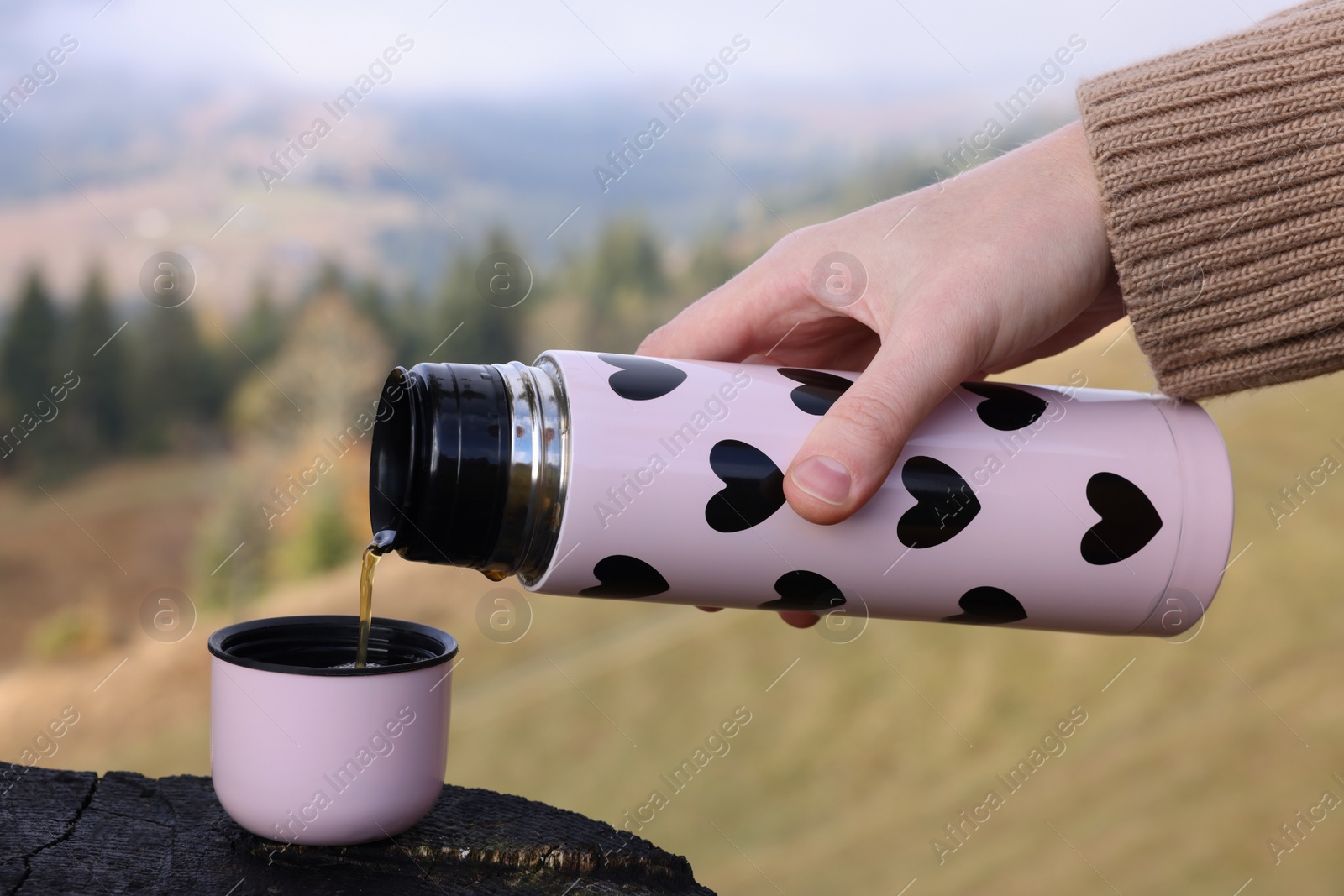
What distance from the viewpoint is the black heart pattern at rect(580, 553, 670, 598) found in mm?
915

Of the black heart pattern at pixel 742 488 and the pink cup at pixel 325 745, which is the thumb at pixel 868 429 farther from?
the pink cup at pixel 325 745

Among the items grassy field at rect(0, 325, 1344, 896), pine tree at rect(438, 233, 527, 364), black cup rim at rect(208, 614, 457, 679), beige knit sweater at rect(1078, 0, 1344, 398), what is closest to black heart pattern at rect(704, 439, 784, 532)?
black cup rim at rect(208, 614, 457, 679)

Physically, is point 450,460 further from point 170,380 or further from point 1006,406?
point 170,380

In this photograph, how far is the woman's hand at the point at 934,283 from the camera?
896 millimetres

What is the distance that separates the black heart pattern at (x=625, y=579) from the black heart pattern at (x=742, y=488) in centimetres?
7

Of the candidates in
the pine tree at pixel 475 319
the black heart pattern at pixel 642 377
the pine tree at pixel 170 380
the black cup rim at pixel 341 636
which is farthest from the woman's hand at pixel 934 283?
the pine tree at pixel 170 380

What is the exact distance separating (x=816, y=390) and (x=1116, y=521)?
11.2 inches

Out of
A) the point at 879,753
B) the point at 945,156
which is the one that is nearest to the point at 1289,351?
the point at 945,156

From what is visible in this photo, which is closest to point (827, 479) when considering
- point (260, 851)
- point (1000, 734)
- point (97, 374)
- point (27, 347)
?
point (260, 851)

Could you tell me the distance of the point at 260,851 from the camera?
953 millimetres

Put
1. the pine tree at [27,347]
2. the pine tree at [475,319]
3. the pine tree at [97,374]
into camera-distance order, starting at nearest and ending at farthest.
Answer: the pine tree at [475,319] < the pine tree at [27,347] < the pine tree at [97,374]

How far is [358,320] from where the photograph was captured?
11.9 metres

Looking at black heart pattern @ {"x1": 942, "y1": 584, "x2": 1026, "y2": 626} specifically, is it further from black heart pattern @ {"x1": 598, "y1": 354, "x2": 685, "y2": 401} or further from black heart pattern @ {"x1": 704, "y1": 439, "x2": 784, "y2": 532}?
black heart pattern @ {"x1": 598, "y1": 354, "x2": 685, "y2": 401}

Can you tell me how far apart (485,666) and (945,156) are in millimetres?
5764
